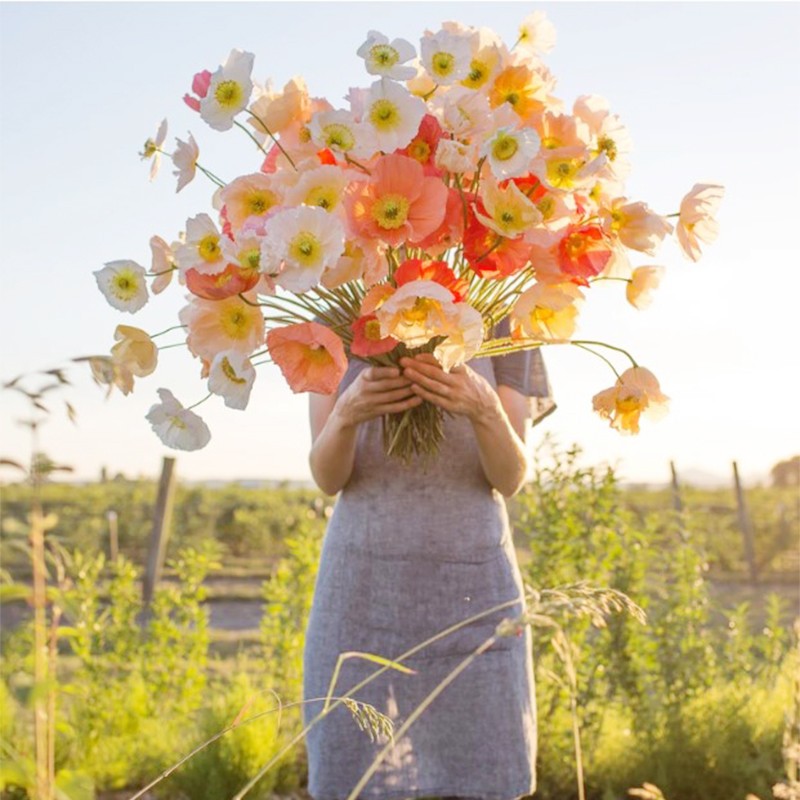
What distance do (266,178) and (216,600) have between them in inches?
331

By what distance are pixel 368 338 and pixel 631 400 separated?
1.32ft

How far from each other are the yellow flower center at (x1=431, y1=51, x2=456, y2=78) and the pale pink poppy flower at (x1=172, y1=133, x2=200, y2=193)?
39 cm

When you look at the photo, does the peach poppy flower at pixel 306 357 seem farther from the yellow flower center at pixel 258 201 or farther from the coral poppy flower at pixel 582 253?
the coral poppy flower at pixel 582 253

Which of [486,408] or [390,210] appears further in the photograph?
[486,408]

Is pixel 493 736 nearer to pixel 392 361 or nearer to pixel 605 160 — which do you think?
pixel 392 361

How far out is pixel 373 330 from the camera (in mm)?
1520

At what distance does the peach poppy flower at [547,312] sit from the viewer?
4.95 feet

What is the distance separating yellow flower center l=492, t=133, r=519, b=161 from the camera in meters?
1.36

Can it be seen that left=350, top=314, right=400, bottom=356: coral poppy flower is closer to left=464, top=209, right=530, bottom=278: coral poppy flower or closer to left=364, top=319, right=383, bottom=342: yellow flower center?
left=364, top=319, right=383, bottom=342: yellow flower center

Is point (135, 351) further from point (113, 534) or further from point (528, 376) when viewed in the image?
point (113, 534)

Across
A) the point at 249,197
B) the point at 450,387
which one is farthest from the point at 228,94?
the point at 450,387

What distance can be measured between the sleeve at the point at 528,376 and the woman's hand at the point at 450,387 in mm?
396

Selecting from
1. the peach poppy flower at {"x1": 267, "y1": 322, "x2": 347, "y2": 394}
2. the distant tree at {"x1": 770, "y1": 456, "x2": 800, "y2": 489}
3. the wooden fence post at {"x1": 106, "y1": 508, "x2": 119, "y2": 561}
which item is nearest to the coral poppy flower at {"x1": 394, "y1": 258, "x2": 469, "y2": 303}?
→ the peach poppy flower at {"x1": 267, "y1": 322, "x2": 347, "y2": 394}

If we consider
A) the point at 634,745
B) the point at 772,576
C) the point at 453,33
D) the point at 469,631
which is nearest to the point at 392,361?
the point at 453,33
